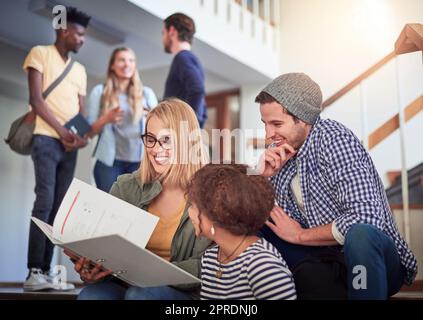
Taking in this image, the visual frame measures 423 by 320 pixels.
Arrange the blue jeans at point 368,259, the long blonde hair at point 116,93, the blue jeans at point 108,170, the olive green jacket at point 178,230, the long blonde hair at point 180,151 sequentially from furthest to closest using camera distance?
the long blonde hair at point 116,93
the blue jeans at point 108,170
the long blonde hair at point 180,151
the olive green jacket at point 178,230
the blue jeans at point 368,259

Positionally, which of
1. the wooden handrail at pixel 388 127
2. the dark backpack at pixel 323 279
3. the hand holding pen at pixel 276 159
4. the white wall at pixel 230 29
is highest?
the white wall at pixel 230 29

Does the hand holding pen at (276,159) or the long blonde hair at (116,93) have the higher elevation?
the long blonde hair at (116,93)

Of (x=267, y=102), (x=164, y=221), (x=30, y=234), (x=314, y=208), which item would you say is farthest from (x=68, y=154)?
(x=314, y=208)

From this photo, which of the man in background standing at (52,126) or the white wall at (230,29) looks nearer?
the white wall at (230,29)

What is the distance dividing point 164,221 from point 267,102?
35 centimetres

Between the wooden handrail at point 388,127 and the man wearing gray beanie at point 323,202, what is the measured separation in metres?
0.30

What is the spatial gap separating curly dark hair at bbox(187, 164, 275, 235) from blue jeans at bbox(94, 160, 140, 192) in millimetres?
688

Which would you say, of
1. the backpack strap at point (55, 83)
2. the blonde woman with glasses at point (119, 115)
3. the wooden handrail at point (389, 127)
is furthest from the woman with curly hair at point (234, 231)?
the backpack strap at point (55, 83)

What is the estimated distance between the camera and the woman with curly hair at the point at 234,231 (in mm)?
991

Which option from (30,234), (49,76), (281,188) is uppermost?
(49,76)

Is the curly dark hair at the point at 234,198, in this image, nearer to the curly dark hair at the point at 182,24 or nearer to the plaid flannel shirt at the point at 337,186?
the plaid flannel shirt at the point at 337,186

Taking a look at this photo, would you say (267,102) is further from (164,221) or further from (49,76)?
(49,76)

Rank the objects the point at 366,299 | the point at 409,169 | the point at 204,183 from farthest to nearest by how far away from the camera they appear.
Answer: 1. the point at 409,169
2. the point at 204,183
3. the point at 366,299

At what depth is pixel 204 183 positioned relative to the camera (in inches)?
42.3
